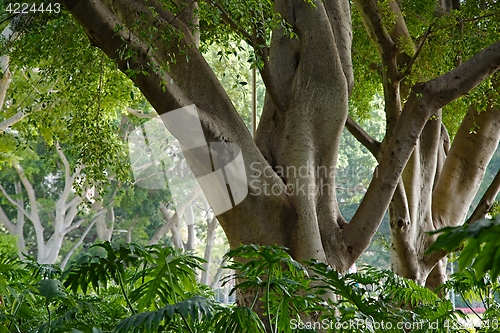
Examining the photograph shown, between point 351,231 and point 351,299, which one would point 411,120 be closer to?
point 351,231

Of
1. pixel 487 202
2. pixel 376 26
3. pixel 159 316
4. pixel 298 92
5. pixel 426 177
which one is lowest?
pixel 159 316

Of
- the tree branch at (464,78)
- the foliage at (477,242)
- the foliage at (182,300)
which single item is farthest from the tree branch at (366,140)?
the foliage at (477,242)

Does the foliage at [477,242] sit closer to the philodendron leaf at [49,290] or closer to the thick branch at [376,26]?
the philodendron leaf at [49,290]

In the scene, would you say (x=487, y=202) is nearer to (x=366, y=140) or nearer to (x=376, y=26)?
(x=366, y=140)

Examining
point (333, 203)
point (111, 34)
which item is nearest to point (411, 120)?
point (333, 203)

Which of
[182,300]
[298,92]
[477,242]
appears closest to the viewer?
[477,242]

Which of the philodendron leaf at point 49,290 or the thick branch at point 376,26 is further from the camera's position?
the thick branch at point 376,26

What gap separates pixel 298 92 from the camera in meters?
4.30

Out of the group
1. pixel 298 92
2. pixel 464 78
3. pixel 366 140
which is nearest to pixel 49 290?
pixel 298 92

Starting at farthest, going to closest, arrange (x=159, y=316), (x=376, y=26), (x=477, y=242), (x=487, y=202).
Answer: (x=487, y=202), (x=376, y=26), (x=159, y=316), (x=477, y=242)

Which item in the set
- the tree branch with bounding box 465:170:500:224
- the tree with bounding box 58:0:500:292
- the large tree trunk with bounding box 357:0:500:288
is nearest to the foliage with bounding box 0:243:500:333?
the tree with bounding box 58:0:500:292

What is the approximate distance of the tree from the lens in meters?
3.57

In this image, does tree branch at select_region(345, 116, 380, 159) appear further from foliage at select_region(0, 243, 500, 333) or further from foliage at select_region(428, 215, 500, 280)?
foliage at select_region(428, 215, 500, 280)

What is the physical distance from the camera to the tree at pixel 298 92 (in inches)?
140
